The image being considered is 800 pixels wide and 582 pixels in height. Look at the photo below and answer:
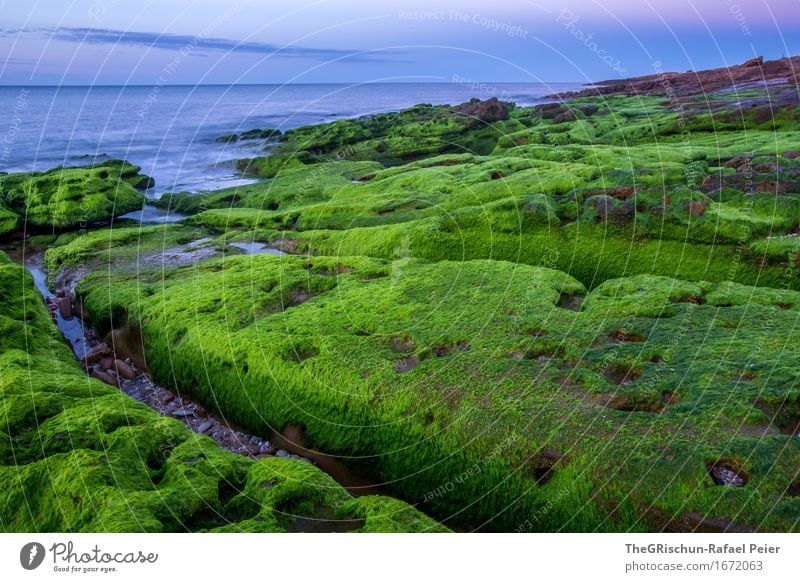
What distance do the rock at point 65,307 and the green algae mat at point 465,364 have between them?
0.60 meters

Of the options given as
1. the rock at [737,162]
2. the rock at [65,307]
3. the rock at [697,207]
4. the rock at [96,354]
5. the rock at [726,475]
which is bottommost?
the rock at [726,475]

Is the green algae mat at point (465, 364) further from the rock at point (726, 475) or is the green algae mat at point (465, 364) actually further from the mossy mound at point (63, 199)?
the mossy mound at point (63, 199)

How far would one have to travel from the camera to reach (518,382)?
7.70 m

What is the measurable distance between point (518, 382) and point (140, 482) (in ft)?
15.2

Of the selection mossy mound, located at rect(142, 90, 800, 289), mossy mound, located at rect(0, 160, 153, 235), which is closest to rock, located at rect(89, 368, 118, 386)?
mossy mound, located at rect(142, 90, 800, 289)

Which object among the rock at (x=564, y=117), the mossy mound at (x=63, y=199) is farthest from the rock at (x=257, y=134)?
the mossy mound at (x=63, y=199)

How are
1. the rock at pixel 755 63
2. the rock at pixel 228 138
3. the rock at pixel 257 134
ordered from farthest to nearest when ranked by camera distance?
the rock at pixel 257 134 < the rock at pixel 228 138 < the rock at pixel 755 63

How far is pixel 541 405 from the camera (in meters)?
7.27

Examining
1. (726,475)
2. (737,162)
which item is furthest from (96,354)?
(737,162)

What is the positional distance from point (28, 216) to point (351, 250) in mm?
14188

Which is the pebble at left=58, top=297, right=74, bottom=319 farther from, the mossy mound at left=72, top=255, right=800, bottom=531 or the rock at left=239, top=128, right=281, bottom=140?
the rock at left=239, top=128, right=281, bottom=140

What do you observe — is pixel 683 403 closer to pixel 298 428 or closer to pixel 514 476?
pixel 514 476

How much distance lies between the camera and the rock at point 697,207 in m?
12.9

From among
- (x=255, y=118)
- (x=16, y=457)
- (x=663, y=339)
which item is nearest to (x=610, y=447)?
(x=663, y=339)
